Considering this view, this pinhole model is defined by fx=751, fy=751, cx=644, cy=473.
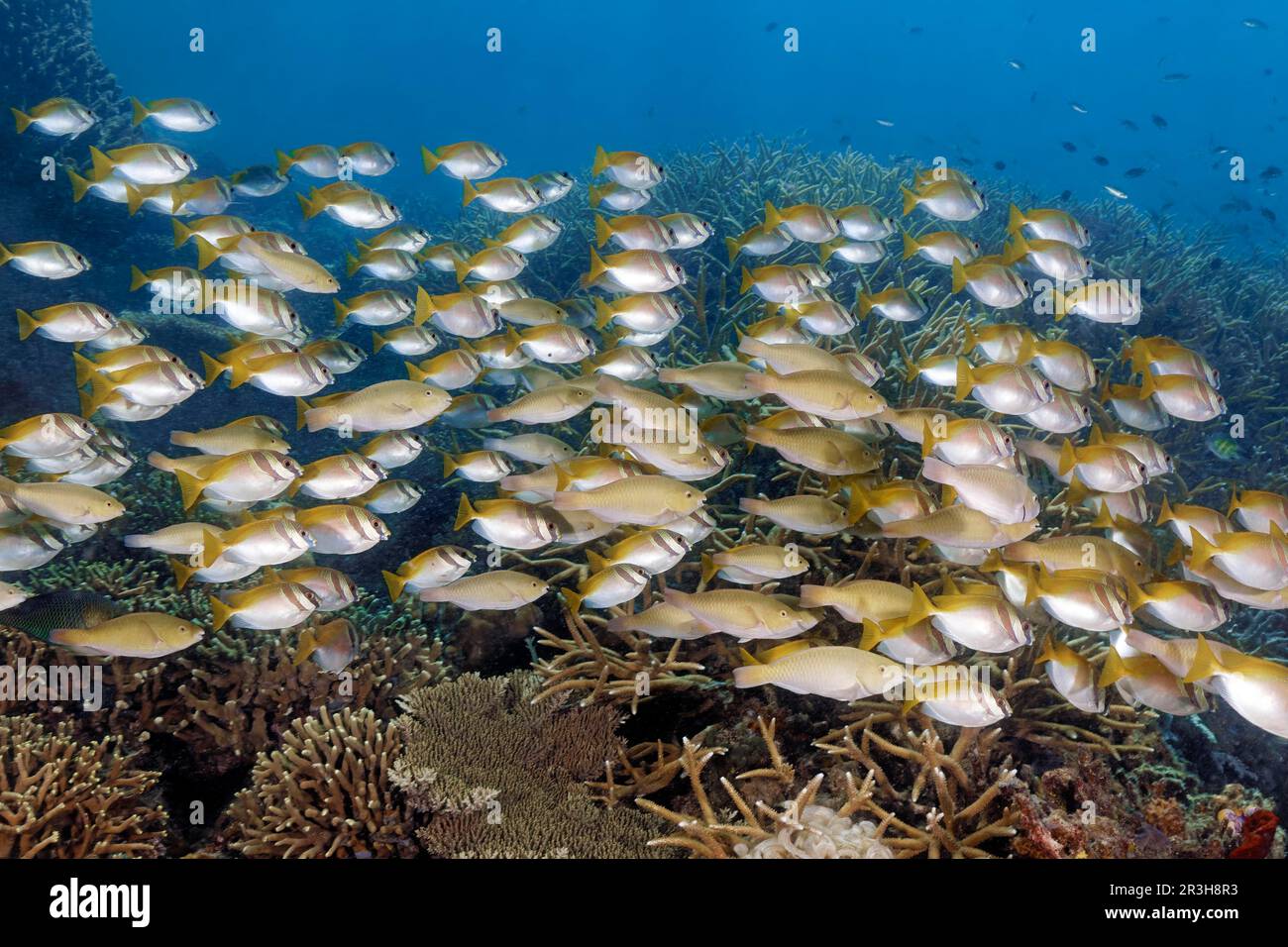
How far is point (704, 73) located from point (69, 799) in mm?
105813

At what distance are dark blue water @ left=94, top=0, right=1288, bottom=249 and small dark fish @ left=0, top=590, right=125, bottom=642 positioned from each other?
63.2 m

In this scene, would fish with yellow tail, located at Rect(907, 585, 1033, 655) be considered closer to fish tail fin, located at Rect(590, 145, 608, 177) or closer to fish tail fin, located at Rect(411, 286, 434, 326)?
fish tail fin, located at Rect(411, 286, 434, 326)

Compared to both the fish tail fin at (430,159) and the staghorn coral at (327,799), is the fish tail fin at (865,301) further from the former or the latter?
the staghorn coral at (327,799)

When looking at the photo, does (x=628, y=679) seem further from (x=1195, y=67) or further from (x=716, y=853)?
(x=1195, y=67)

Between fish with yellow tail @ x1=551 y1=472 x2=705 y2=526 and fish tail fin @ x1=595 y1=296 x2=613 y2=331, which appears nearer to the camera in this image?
fish with yellow tail @ x1=551 y1=472 x2=705 y2=526

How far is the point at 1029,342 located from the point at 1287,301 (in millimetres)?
9828

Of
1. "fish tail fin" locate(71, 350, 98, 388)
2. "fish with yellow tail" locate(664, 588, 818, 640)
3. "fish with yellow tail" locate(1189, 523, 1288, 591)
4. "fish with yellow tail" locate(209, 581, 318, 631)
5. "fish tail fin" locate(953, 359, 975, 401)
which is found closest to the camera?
"fish with yellow tail" locate(1189, 523, 1288, 591)

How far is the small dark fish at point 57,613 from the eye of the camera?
12.4ft

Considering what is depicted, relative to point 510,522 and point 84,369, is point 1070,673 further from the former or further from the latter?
point 84,369

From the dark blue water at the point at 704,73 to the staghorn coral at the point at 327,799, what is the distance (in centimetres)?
6366

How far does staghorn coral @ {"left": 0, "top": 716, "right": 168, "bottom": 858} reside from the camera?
3.53 metres

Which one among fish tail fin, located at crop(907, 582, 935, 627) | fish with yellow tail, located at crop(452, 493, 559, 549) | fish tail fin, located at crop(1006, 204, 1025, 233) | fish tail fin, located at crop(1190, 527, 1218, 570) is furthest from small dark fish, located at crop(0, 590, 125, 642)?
fish tail fin, located at crop(1006, 204, 1025, 233)

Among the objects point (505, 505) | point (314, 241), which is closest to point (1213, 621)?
point (505, 505)
